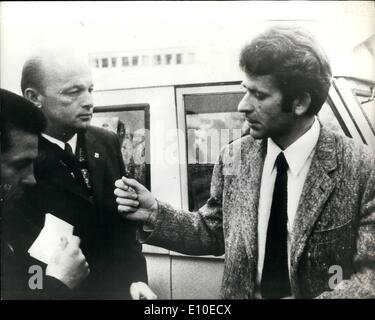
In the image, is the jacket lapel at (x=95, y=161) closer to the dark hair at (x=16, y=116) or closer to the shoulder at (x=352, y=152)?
the dark hair at (x=16, y=116)

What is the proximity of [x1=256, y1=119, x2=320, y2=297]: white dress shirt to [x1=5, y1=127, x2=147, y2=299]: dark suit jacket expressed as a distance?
2.46 feet

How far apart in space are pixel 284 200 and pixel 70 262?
1.32 meters

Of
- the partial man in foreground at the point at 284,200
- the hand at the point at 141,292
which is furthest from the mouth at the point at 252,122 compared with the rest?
the hand at the point at 141,292

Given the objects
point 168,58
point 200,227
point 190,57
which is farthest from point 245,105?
point 200,227

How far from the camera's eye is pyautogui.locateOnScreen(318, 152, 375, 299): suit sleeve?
107 inches

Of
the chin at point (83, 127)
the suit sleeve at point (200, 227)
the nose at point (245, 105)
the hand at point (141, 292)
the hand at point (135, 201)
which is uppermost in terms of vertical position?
the nose at point (245, 105)

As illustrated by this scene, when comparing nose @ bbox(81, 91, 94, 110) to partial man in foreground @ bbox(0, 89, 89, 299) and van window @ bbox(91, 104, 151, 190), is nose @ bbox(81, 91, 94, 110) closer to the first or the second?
van window @ bbox(91, 104, 151, 190)

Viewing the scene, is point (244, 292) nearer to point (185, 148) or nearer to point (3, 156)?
point (185, 148)

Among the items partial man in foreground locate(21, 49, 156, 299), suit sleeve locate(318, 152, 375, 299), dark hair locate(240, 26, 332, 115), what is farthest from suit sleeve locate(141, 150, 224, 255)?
suit sleeve locate(318, 152, 375, 299)

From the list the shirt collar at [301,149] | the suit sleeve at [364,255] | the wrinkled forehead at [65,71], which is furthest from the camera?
the wrinkled forehead at [65,71]

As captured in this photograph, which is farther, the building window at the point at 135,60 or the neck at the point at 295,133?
the building window at the point at 135,60

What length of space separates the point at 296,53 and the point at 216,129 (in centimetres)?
63

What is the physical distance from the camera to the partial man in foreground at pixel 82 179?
2.96 m

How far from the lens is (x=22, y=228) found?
2.96 metres
